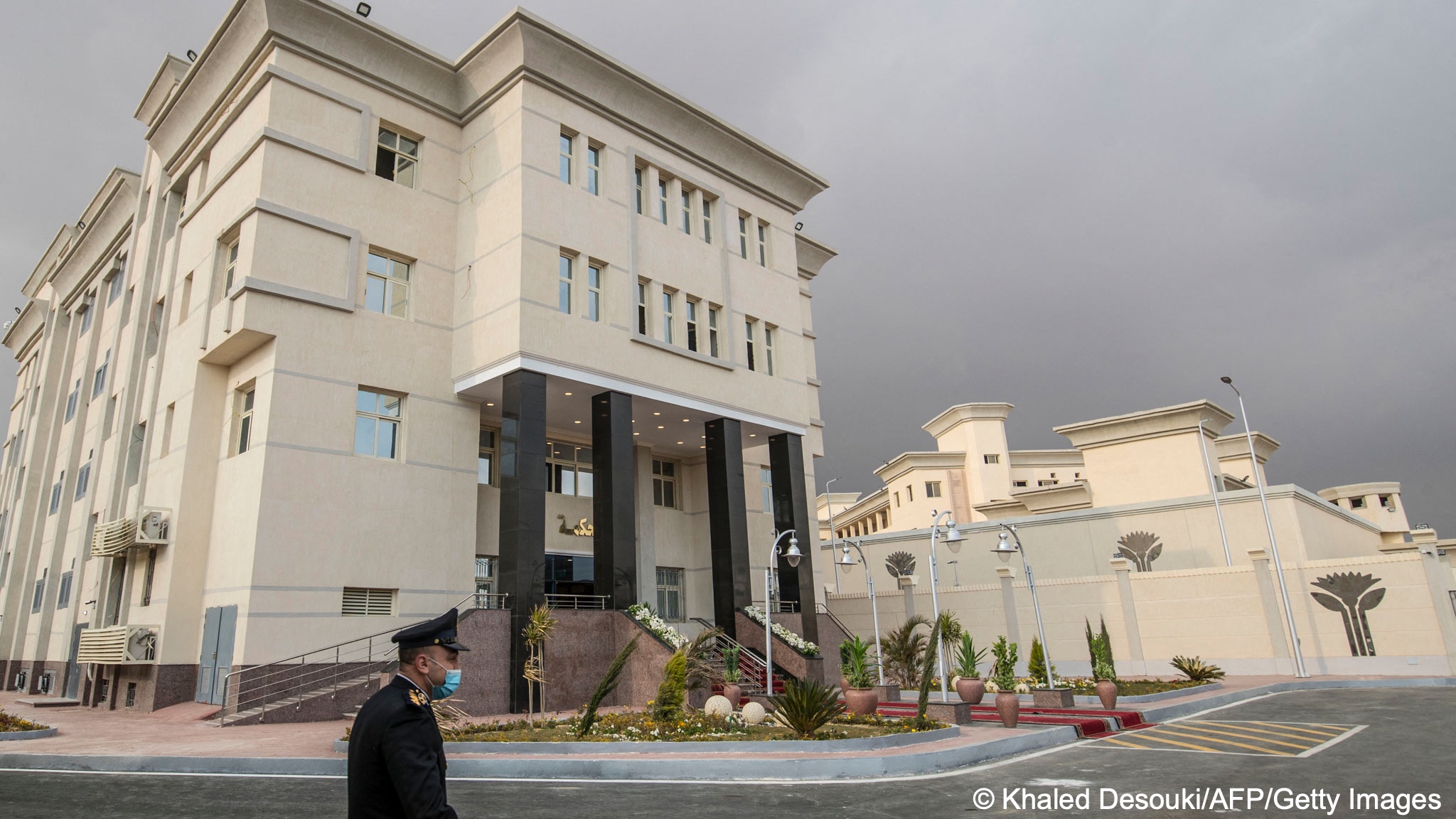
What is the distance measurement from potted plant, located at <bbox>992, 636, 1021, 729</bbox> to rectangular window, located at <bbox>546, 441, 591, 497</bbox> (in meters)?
17.6

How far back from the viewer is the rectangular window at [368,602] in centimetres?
2275

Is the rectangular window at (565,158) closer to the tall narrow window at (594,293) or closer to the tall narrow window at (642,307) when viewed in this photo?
the tall narrow window at (594,293)

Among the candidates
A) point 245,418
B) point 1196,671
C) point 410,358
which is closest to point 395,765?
point 410,358

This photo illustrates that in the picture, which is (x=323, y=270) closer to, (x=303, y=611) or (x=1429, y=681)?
(x=303, y=611)

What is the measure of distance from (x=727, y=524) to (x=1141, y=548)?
20395mm

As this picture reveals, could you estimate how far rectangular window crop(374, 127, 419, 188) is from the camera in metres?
26.7

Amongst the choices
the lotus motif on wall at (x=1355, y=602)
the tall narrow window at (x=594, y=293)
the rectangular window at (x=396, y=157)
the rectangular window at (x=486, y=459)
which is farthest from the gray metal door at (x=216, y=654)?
the lotus motif on wall at (x=1355, y=602)

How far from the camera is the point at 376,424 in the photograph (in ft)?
79.9

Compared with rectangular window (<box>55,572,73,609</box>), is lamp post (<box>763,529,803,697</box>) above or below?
Answer: below

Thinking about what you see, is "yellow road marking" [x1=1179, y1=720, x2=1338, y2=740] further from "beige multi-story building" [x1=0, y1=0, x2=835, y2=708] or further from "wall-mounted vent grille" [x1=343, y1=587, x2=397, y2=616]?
"wall-mounted vent grille" [x1=343, y1=587, x2=397, y2=616]

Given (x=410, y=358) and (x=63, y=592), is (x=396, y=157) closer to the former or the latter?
(x=410, y=358)

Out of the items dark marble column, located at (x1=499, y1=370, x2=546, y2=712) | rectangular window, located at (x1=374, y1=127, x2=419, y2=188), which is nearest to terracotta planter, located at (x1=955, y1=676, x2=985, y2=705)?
dark marble column, located at (x1=499, y1=370, x2=546, y2=712)

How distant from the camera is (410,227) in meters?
26.6

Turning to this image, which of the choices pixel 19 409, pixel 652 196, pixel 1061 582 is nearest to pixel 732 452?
pixel 652 196
